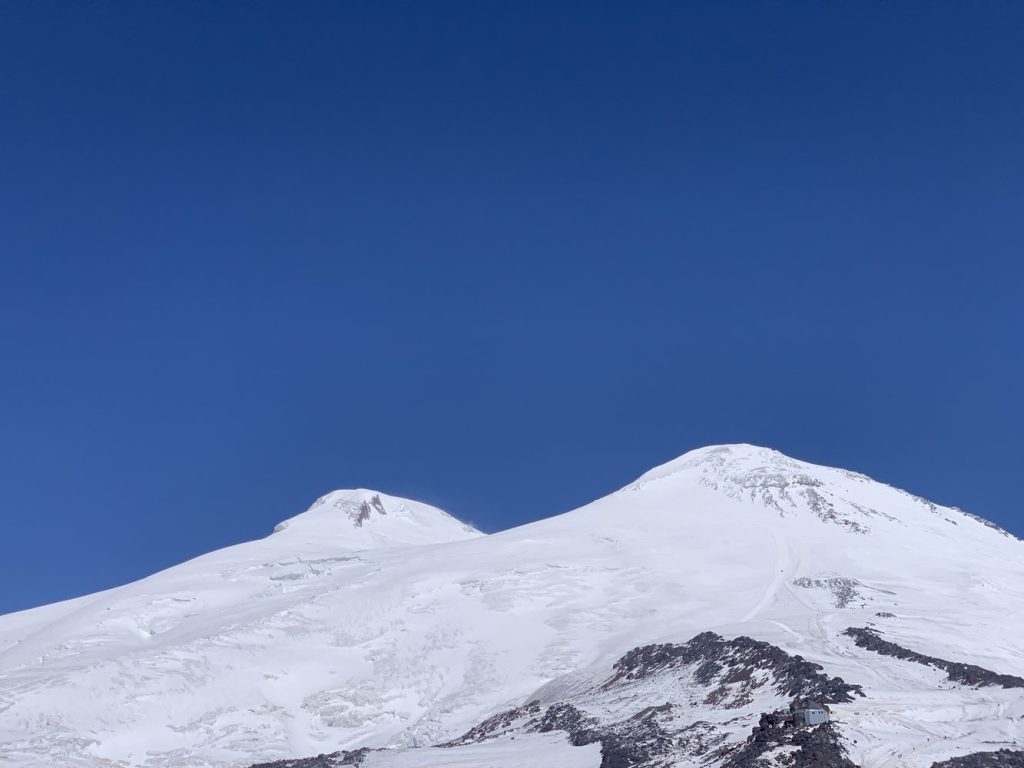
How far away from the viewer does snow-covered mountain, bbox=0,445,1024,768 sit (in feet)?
102

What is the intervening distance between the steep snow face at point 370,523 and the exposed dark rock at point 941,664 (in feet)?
219

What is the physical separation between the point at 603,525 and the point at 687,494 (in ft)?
56.5

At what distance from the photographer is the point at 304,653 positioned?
55.6 metres

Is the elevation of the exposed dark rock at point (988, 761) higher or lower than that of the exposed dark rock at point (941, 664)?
lower

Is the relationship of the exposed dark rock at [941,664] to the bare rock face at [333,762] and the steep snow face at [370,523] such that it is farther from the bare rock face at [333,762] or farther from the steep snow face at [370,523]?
the steep snow face at [370,523]

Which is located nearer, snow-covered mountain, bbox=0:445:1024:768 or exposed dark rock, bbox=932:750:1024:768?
exposed dark rock, bbox=932:750:1024:768

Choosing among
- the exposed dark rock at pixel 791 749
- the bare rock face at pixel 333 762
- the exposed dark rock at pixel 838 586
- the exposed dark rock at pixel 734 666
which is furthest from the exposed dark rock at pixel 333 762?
the exposed dark rock at pixel 838 586

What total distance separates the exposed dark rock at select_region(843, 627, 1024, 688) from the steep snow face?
66.9m

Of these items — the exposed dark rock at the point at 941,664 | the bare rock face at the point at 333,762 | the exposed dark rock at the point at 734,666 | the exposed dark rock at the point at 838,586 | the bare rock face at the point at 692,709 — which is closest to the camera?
the bare rock face at the point at 692,709

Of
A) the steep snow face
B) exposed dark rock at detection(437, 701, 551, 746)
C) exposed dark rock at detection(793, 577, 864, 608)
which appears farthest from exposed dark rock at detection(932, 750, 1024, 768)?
the steep snow face

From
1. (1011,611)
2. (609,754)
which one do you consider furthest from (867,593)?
(609,754)

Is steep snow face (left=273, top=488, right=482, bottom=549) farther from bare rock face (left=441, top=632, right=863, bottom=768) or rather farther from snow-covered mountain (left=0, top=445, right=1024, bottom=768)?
bare rock face (left=441, top=632, right=863, bottom=768)

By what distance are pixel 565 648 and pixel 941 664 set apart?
23.9 m

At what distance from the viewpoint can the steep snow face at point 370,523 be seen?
111m
